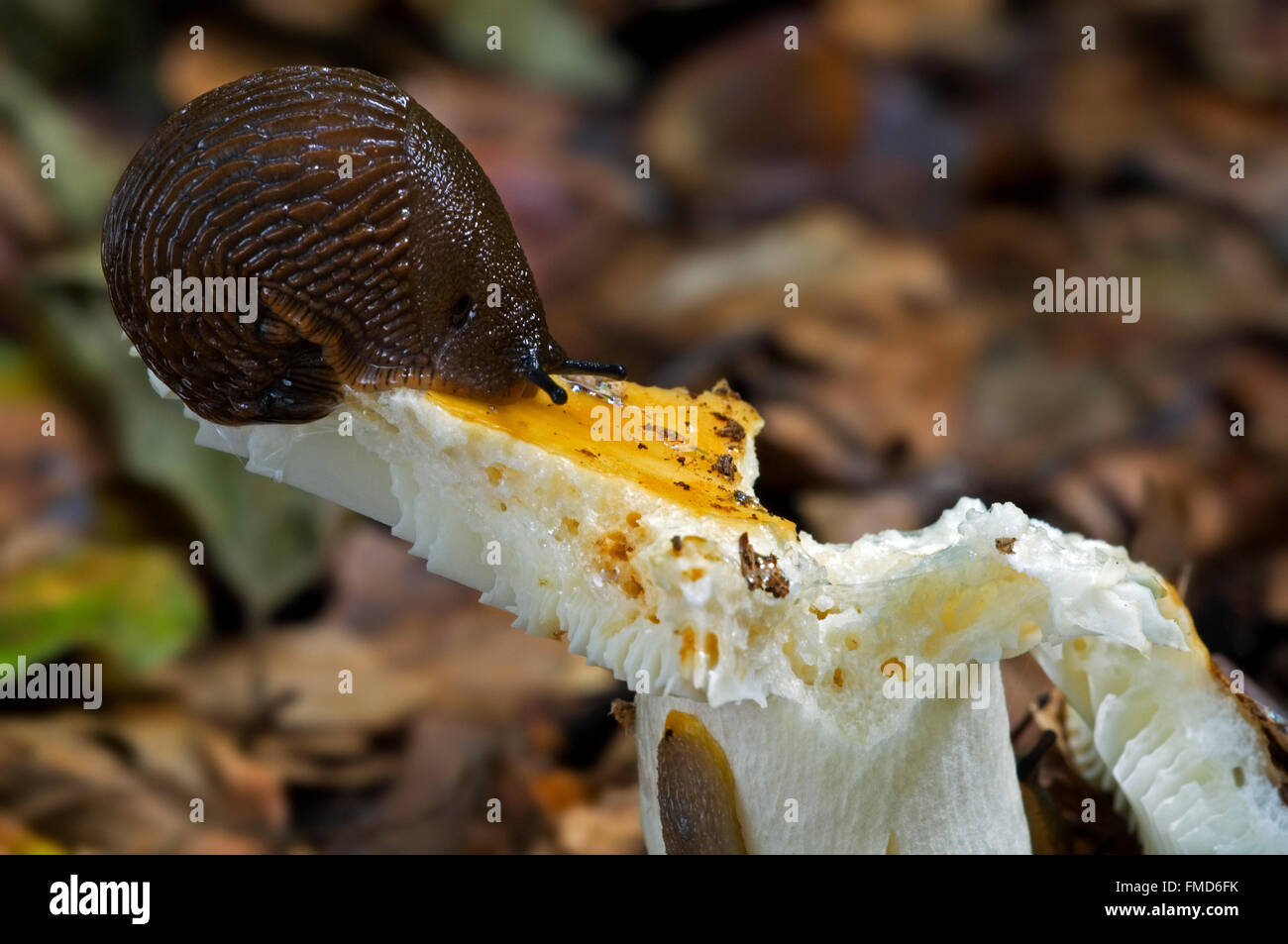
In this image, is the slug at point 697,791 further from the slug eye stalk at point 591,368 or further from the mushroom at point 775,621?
the slug eye stalk at point 591,368

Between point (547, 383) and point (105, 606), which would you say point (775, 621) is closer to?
point (547, 383)

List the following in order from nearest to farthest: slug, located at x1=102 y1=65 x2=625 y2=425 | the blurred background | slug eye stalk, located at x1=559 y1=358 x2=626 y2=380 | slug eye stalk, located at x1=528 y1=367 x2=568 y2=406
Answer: slug, located at x1=102 y1=65 x2=625 y2=425, slug eye stalk, located at x1=528 y1=367 x2=568 y2=406, slug eye stalk, located at x1=559 y1=358 x2=626 y2=380, the blurred background

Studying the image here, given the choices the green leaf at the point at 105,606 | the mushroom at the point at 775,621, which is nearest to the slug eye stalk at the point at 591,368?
the mushroom at the point at 775,621

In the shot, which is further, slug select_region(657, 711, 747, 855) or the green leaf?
the green leaf

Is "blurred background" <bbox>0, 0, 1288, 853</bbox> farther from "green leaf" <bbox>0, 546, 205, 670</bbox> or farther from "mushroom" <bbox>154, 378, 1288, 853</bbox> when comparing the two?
"mushroom" <bbox>154, 378, 1288, 853</bbox>

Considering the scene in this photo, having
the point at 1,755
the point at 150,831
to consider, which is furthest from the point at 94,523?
the point at 150,831

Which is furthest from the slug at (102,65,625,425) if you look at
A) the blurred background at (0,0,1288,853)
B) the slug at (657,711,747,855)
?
the blurred background at (0,0,1288,853)
